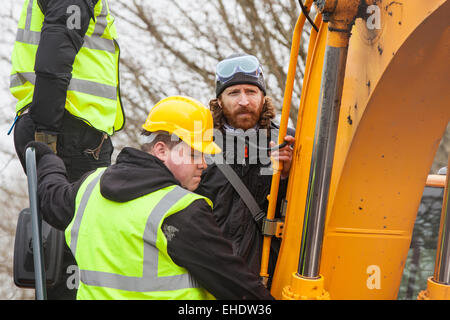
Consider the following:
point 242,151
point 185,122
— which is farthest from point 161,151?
point 242,151

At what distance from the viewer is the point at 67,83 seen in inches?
90.0

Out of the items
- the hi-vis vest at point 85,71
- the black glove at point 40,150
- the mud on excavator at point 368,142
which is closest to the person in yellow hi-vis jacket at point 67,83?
the hi-vis vest at point 85,71

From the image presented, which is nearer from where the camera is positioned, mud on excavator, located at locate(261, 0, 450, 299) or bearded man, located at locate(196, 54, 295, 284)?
mud on excavator, located at locate(261, 0, 450, 299)

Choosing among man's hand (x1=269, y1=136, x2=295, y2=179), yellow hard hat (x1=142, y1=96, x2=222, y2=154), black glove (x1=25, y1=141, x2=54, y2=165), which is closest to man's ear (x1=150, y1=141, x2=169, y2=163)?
yellow hard hat (x1=142, y1=96, x2=222, y2=154)

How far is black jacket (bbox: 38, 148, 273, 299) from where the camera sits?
1549mm

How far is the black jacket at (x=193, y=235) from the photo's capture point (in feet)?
5.08

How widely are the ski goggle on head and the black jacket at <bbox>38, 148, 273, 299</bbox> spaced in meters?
1.10

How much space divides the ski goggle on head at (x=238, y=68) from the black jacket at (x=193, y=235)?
1.10 m

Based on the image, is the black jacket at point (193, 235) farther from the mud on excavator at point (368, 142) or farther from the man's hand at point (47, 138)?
the man's hand at point (47, 138)

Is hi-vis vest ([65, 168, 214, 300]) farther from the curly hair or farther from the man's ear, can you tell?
the curly hair

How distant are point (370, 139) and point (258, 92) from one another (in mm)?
1257
